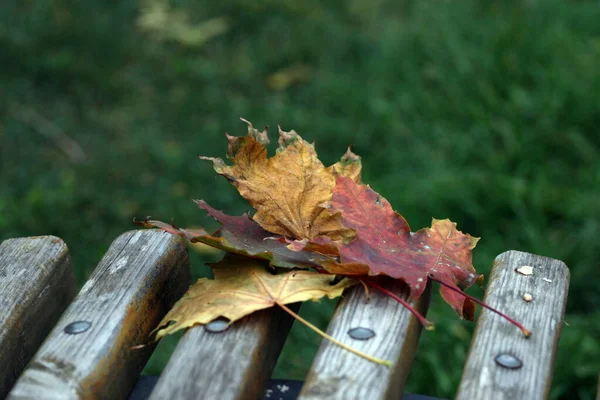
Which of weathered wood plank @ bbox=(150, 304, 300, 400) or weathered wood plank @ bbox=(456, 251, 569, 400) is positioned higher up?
weathered wood plank @ bbox=(456, 251, 569, 400)

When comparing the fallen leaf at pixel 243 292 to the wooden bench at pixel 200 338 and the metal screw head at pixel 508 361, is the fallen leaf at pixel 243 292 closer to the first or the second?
the wooden bench at pixel 200 338

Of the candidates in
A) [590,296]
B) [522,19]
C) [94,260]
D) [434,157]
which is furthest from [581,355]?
[522,19]

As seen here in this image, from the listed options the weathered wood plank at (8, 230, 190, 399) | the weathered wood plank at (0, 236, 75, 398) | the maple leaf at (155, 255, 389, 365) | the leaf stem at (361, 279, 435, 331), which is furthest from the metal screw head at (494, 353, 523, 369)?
the weathered wood plank at (0, 236, 75, 398)

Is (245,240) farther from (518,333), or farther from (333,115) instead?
(333,115)

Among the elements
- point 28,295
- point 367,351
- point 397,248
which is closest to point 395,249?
point 397,248

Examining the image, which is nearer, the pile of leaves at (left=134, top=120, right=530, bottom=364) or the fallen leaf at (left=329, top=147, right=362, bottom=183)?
the pile of leaves at (left=134, top=120, right=530, bottom=364)

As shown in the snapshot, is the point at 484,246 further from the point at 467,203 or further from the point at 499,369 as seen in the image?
the point at 499,369

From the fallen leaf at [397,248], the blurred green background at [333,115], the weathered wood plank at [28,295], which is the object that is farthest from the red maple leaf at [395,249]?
the blurred green background at [333,115]

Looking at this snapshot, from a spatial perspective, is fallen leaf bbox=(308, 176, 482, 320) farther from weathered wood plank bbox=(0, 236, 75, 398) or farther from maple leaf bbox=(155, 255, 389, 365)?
weathered wood plank bbox=(0, 236, 75, 398)
